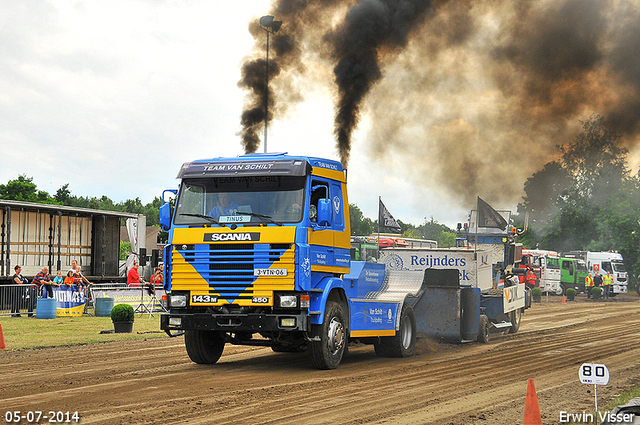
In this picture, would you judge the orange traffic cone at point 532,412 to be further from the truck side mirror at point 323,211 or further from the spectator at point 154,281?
the spectator at point 154,281

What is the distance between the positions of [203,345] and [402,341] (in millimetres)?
4155

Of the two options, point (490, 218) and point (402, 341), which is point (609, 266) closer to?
point (490, 218)

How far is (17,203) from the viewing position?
2769cm

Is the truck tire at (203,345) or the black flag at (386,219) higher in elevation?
the black flag at (386,219)

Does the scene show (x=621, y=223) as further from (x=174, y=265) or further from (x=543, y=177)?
(x=174, y=265)

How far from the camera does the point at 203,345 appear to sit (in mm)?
12102

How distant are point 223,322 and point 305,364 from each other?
7.42 feet

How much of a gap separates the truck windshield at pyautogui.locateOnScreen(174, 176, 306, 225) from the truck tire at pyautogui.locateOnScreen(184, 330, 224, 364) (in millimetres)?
2141

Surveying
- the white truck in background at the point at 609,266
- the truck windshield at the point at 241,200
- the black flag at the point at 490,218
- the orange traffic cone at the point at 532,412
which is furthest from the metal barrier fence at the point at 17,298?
the white truck in background at the point at 609,266

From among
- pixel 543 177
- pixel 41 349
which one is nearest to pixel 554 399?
pixel 41 349

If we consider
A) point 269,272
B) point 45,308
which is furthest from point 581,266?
point 269,272

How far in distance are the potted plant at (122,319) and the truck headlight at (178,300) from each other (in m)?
7.86

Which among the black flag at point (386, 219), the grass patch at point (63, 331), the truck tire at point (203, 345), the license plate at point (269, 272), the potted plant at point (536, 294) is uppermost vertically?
the black flag at point (386, 219)

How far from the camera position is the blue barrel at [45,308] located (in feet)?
75.1
